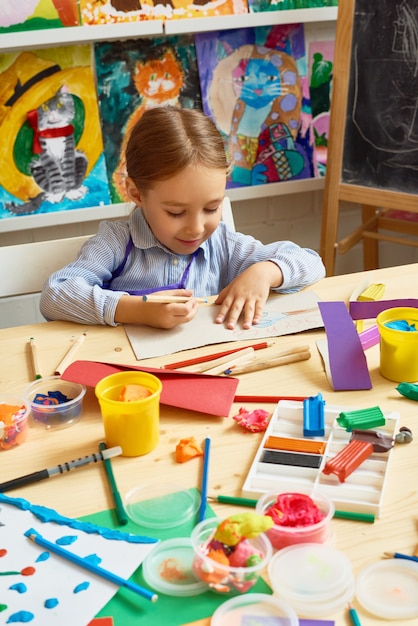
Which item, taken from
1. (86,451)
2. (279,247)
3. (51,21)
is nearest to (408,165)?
(279,247)

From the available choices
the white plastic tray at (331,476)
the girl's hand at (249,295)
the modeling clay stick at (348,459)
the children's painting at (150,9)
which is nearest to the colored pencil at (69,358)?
the girl's hand at (249,295)

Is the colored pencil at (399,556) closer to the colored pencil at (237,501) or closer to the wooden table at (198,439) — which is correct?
the wooden table at (198,439)

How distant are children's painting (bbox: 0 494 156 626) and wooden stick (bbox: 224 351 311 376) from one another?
378 mm

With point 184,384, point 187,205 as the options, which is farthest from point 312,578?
point 187,205

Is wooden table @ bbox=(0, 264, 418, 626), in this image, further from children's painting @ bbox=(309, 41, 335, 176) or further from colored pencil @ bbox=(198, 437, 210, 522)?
children's painting @ bbox=(309, 41, 335, 176)

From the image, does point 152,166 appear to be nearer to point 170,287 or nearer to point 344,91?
point 170,287

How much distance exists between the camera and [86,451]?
89 centimetres

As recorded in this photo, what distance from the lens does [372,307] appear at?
1.18 meters

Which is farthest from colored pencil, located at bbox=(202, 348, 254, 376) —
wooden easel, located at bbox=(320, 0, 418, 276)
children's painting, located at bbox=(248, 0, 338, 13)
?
children's painting, located at bbox=(248, 0, 338, 13)

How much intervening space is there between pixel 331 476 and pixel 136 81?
6.04 feet

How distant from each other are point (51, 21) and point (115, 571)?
1.89 meters

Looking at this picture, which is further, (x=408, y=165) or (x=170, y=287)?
(x=408, y=165)

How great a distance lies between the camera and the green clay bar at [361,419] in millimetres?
874

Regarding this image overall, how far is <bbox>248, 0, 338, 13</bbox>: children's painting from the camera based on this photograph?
2.35m
